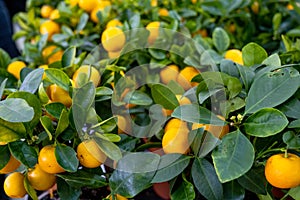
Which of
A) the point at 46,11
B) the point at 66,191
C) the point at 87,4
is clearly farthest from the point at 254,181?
the point at 46,11

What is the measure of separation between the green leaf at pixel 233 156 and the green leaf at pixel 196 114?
1.1 inches

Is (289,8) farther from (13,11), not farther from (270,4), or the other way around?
(13,11)

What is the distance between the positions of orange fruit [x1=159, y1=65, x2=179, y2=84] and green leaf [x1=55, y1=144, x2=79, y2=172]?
266 millimetres

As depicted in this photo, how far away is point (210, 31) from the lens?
1073 millimetres

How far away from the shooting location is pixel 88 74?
0.66m

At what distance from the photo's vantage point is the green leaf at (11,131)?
566 mm

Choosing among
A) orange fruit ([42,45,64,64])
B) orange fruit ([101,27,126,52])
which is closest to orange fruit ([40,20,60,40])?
orange fruit ([42,45,64,64])

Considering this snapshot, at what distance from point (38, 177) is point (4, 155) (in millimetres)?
60

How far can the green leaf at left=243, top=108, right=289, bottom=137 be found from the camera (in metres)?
0.53

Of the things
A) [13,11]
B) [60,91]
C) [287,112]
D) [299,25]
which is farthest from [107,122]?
[13,11]

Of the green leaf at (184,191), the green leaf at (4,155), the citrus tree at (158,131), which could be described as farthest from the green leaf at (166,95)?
the green leaf at (4,155)

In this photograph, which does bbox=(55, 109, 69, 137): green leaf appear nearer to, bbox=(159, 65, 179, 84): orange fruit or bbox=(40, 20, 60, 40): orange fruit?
bbox=(159, 65, 179, 84): orange fruit

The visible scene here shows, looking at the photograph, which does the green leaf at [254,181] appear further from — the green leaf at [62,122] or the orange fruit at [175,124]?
the green leaf at [62,122]

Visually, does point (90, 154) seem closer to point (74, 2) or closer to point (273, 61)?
point (273, 61)
